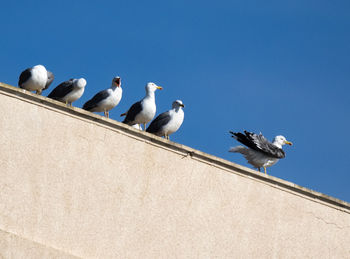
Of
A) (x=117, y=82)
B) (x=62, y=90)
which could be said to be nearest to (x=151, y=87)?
(x=117, y=82)

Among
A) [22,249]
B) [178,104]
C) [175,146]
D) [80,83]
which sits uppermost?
[178,104]

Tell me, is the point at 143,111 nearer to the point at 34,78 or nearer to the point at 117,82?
the point at 117,82

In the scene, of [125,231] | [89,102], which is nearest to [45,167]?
[125,231]

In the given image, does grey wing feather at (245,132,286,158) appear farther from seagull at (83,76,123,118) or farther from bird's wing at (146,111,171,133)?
seagull at (83,76,123,118)

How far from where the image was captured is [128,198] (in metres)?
16.4

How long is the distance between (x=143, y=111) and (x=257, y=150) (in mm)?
2574

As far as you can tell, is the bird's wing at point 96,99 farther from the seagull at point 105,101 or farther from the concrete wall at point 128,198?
the concrete wall at point 128,198

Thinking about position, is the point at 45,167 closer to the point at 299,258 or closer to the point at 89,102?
the point at 89,102

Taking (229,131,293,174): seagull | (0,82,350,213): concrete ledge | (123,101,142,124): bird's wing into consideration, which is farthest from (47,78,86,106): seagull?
(229,131,293,174): seagull

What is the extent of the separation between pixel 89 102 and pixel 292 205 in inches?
184

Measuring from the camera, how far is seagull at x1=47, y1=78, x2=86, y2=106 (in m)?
18.9

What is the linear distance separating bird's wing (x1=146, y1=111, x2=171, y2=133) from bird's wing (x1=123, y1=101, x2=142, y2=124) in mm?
386

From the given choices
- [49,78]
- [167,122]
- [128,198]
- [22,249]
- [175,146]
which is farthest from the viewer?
[49,78]

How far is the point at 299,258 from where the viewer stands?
17.8 metres
